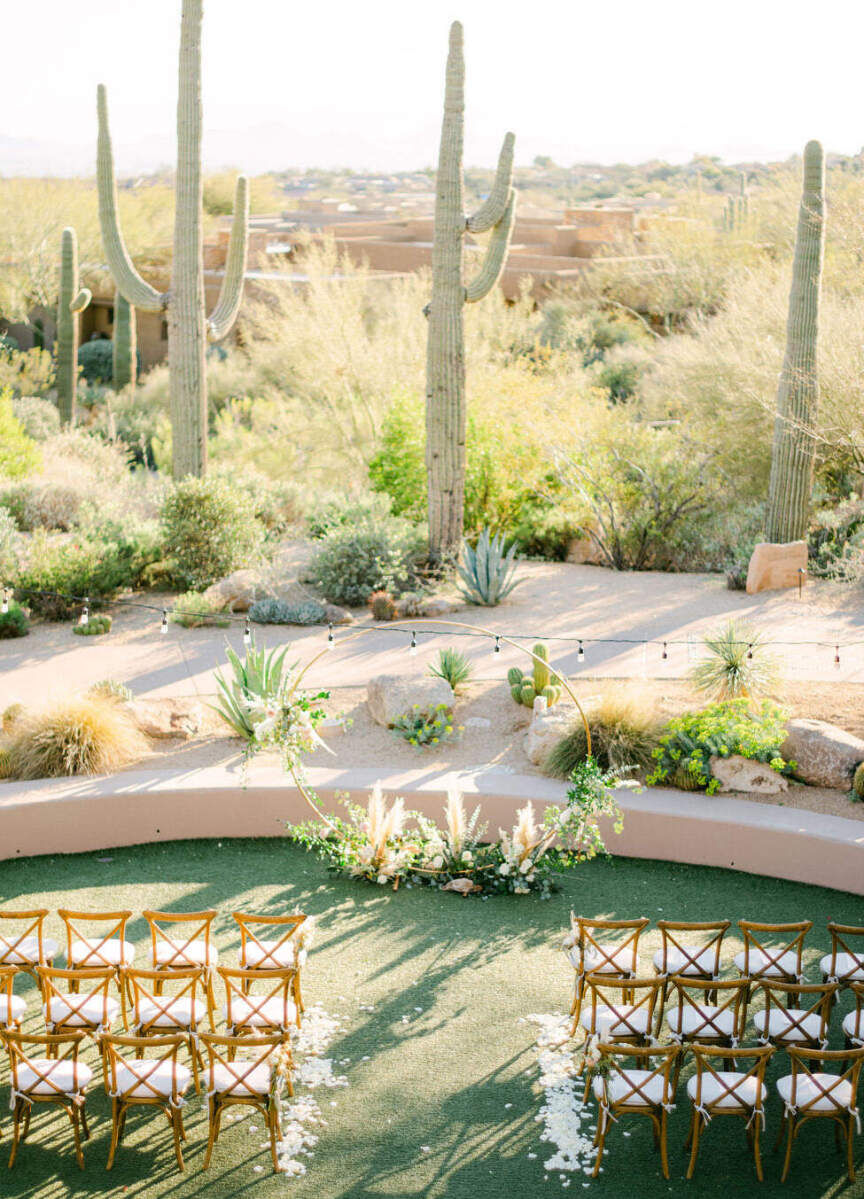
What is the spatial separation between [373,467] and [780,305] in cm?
708

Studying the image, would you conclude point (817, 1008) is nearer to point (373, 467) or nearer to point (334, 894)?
point (334, 894)

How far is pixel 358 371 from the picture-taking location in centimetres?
2242

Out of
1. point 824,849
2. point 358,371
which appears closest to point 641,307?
point 358,371

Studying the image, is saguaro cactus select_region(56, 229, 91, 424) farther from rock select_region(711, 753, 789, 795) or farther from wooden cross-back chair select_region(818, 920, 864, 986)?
wooden cross-back chair select_region(818, 920, 864, 986)

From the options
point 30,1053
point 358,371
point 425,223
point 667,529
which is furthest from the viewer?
point 425,223

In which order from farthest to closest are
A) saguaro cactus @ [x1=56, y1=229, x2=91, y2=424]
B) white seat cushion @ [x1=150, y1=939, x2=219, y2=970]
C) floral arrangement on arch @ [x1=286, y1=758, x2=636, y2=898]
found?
saguaro cactus @ [x1=56, y1=229, x2=91, y2=424]
floral arrangement on arch @ [x1=286, y1=758, x2=636, y2=898]
white seat cushion @ [x1=150, y1=939, x2=219, y2=970]

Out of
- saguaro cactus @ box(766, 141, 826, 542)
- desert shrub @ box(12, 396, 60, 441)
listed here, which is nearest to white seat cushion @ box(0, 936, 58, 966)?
saguaro cactus @ box(766, 141, 826, 542)

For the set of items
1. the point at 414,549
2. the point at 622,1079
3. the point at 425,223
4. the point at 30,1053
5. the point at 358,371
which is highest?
the point at 425,223

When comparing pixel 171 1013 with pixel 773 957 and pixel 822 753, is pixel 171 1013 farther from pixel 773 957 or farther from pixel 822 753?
pixel 822 753

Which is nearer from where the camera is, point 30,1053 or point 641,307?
point 30,1053

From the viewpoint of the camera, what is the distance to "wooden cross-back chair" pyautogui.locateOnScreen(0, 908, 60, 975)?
7.18 m

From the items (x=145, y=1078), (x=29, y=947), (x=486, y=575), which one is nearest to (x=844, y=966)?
(x=145, y=1078)

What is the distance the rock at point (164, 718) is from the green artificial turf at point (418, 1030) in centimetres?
150

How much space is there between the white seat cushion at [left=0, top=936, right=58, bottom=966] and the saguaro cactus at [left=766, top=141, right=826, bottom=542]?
35.1ft
